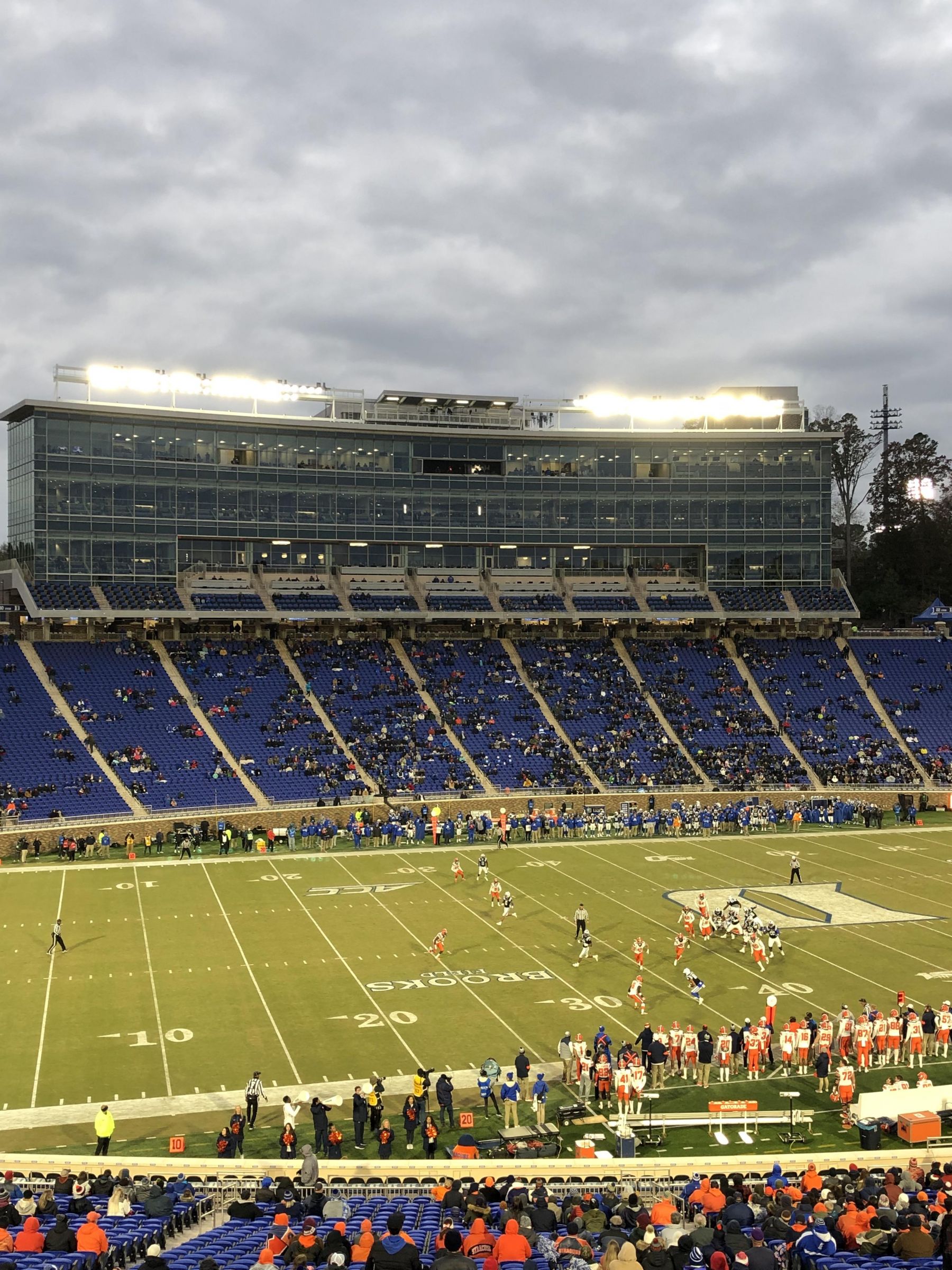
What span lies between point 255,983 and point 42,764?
23.7m

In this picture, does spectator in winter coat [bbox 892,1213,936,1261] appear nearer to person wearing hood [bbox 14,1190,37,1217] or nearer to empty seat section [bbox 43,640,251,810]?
person wearing hood [bbox 14,1190,37,1217]

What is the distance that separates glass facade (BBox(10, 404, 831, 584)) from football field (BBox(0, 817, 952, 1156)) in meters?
24.2

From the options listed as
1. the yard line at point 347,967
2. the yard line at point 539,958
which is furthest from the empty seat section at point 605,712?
the yard line at point 347,967

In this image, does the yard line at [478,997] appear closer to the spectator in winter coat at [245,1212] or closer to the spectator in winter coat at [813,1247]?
the spectator in winter coat at [245,1212]

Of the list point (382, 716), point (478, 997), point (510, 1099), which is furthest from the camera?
point (382, 716)

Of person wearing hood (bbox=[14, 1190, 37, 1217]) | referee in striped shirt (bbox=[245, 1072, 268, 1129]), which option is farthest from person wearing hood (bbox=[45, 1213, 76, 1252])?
referee in striped shirt (bbox=[245, 1072, 268, 1129])

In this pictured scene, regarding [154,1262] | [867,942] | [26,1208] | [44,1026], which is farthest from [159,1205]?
[867,942]

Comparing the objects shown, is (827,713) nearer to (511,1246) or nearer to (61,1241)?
(511,1246)

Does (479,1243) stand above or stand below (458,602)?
below

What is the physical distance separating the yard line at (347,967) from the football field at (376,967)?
0.33ft

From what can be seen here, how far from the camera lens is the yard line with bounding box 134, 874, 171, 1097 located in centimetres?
2133

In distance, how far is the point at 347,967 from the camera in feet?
93.4

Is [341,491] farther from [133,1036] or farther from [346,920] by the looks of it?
[133,1036]

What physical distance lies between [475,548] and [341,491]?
8.77 meters
